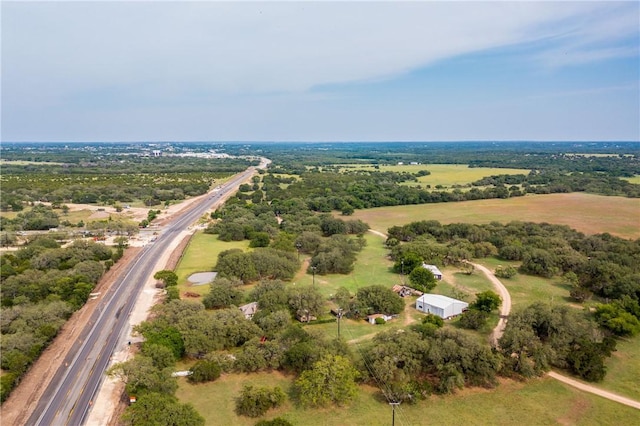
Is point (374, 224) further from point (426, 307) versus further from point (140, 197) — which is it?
point (140, 197)

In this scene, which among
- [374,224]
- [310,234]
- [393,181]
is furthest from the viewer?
[393,181]

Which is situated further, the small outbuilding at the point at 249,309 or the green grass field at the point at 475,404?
the small outbuilding at the point at 249,309

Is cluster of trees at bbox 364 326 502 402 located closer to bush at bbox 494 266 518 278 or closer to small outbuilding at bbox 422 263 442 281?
small outbuilding at bbox 422 263 442 281

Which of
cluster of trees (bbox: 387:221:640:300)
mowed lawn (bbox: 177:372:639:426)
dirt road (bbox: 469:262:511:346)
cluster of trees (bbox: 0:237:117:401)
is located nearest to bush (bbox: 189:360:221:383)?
mowed lawn (bbox: 177:372:639:426)

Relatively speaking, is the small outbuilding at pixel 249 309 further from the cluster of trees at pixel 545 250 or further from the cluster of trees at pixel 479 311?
the cluster of trees at pixel 545 250

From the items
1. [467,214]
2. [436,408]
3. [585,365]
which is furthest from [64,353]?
[467,214]

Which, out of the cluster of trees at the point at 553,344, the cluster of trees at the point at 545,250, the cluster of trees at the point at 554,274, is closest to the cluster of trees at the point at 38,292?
the cluster of trees at the point at 553,344

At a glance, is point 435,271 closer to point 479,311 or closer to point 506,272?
point 506,272
